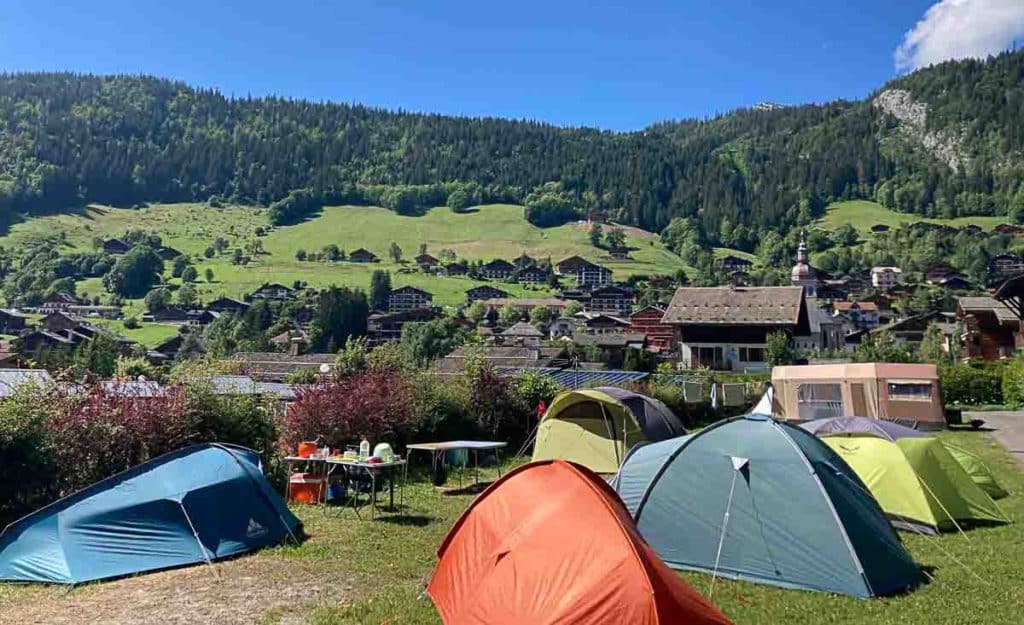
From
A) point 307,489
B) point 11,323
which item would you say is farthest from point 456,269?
point 307,489

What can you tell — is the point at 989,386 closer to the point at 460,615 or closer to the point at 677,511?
the point at 677,511

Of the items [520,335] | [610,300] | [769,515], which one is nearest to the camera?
[769,515]

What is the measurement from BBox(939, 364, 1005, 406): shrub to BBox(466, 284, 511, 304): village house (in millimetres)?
78859

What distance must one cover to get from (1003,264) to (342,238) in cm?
12053

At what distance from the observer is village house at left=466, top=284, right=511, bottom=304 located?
111m

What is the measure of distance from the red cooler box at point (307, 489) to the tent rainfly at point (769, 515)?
19.8 ft

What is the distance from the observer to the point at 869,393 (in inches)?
973

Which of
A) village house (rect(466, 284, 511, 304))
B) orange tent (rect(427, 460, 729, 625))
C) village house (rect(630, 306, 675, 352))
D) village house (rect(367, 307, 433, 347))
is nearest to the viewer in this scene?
orange tent (rect(427, 460, 729, 625))

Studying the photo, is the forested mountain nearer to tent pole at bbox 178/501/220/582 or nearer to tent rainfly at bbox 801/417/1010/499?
tent rainfly at bbox 801/417/1010/499

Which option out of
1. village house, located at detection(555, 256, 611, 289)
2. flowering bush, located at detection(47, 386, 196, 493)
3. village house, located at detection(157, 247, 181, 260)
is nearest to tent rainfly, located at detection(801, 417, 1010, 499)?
flowering bush, located at detection(47, 386, 196, 493)

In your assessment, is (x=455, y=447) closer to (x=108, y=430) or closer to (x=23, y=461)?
(x=108, y=430)

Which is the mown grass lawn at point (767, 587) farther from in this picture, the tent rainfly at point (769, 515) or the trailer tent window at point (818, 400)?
the trailer tent window at point (818, 400)

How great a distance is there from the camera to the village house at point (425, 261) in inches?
5084

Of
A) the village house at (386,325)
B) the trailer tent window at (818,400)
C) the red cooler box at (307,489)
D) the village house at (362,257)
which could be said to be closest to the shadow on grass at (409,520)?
the red cooler box at (307,489)
